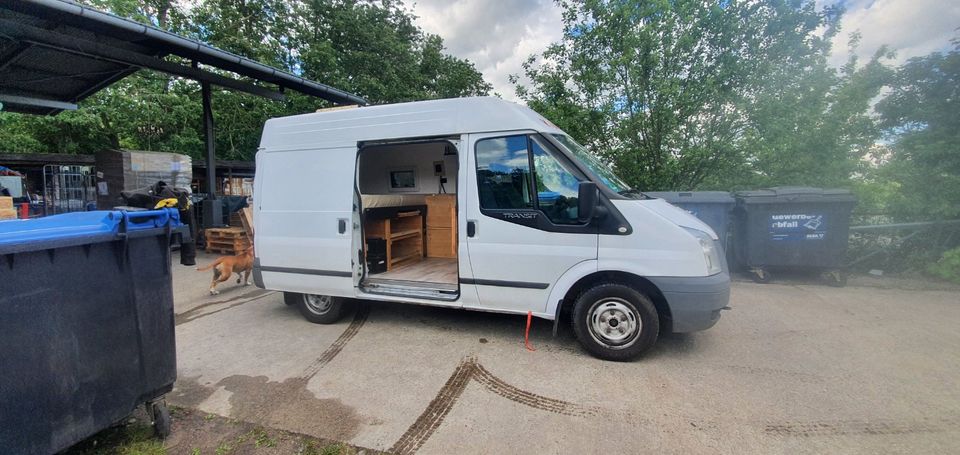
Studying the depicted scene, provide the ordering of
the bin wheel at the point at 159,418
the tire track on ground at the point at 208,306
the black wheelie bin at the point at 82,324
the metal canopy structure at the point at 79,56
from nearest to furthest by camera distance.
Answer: the black wheelie bin at the point at 82,324 < the bin wheel at the point at 159,418 < the tire track on ground at the point at 208,306 < the metal canopy structure at the point at 79,56

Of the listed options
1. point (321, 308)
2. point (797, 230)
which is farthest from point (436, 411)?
point (797, 230)

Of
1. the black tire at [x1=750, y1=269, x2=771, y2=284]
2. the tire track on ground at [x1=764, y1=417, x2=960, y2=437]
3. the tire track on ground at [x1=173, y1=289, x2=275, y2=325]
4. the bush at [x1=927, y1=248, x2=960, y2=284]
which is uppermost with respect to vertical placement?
the bush at [x1=927, y1=248, x2=960, y2=284]

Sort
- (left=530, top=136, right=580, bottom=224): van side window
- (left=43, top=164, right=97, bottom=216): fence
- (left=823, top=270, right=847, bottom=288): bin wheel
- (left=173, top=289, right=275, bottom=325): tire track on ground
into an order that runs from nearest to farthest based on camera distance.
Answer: (left=530, top=136, right=580, bottom=224): van side window < (left=173, top=289, right=275, bottom=325): tire track on ground < (left=823, top=270, right=847, bottom=288): bin wheel < (left=43, top=164, right=97, bottom=216): fence

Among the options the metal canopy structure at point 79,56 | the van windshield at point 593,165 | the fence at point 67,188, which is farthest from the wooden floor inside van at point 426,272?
the fence at point 67,188

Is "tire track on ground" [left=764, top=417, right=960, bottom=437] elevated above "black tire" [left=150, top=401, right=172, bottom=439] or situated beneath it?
situated beneath

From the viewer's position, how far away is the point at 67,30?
6242mm

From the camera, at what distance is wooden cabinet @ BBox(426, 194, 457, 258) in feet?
20.6

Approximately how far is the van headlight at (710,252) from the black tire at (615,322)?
63 cm

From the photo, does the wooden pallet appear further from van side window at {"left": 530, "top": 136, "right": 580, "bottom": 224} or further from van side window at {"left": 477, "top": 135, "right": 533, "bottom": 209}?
van side window at {"left": 530, "top": 136, "right": 580, "bottom": 224}

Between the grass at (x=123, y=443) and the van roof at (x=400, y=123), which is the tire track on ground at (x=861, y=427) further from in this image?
the grass at (x=123, y=443)

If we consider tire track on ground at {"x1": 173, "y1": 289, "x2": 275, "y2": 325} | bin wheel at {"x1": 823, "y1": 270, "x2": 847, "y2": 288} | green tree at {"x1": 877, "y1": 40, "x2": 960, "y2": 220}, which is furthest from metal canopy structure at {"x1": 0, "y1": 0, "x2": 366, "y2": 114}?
green tree at {"x1": 877, "y1": 40, "x2": 960, "y2": 220}

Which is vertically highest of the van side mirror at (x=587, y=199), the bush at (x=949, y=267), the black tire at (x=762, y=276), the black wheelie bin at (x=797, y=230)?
the van side mirror at (x=587, y=199)

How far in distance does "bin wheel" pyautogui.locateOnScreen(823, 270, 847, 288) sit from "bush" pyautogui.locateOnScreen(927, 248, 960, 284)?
1.44 m

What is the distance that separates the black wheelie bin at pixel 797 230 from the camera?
6.09m
